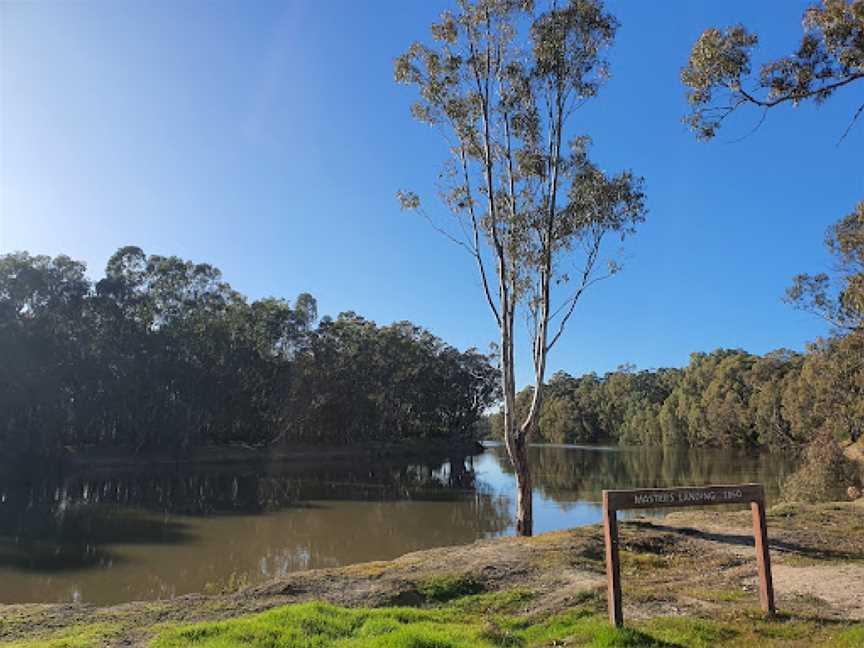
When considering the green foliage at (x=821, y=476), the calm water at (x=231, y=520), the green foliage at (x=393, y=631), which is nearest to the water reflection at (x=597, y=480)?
the calm water at (x=231, y=520)

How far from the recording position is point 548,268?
14.9 metres

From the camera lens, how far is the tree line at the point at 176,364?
44.1 metres

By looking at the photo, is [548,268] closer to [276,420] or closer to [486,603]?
[486,603]

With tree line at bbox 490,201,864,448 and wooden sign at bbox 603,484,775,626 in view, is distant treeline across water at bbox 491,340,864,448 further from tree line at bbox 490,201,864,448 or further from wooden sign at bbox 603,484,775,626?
wooden sign at bbox 603,484,775,626

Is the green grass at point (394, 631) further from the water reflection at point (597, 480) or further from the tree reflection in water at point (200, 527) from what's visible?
the water reflection at point (597, 480)

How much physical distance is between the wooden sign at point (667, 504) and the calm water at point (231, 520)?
9062 millimetres

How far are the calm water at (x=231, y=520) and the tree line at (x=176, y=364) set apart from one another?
7.67 metres

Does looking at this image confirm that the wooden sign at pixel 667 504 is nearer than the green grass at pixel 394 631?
No

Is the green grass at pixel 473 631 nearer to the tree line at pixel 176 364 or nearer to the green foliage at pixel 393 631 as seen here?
the green foliage at pixel 393 631

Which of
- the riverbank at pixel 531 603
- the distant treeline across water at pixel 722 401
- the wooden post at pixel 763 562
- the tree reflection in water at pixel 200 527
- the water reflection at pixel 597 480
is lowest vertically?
the tree reflection in water at pixel 200 527

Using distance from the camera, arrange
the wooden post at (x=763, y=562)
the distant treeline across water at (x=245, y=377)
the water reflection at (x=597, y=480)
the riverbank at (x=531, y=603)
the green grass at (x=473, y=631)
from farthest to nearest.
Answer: the distant treeline across water at (x=245, y=377), the water reflection at (x=597, y=480), the wooden post at (x=763, y=562), the riverbank at (x=531, y=603), the green grass at (x=473, y=631)

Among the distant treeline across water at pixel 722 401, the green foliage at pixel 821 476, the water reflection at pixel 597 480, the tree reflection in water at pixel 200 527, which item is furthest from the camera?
the distant treeline across water at pixel 722 401

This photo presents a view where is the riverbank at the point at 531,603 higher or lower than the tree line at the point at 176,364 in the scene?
lower

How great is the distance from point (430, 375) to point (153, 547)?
198 ft
